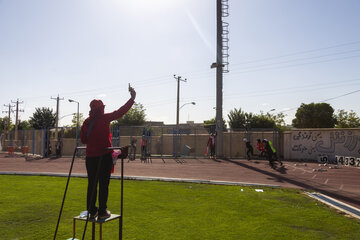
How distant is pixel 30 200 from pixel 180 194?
391 centimetres

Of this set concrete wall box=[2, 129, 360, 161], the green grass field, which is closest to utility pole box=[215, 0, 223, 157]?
concrete wall box=[2, 129, 360, 161]

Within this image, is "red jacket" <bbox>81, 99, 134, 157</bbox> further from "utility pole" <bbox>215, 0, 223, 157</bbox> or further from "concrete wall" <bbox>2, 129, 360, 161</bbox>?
"utility pole" <bbox>215, 0, 223, 157</bbox>

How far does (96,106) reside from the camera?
159 inches

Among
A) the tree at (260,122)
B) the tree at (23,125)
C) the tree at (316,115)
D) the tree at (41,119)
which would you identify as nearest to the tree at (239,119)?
the tree at (260,122)

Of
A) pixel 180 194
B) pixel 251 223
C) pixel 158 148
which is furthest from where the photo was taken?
pixel 158 148

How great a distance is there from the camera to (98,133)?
399cm

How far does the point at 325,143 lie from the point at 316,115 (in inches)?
1575

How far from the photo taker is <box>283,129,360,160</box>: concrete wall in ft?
67.9

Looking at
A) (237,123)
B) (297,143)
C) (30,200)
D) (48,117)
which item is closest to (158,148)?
(297,143)

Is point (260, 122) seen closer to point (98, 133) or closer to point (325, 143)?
point (325, 143)

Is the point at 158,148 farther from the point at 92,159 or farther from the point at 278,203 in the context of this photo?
the point at 92,159

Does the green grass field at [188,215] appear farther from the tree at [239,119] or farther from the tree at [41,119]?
the tree at [41,119]

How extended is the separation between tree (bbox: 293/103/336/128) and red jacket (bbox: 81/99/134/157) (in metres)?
61.1

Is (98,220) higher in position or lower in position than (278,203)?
higher
